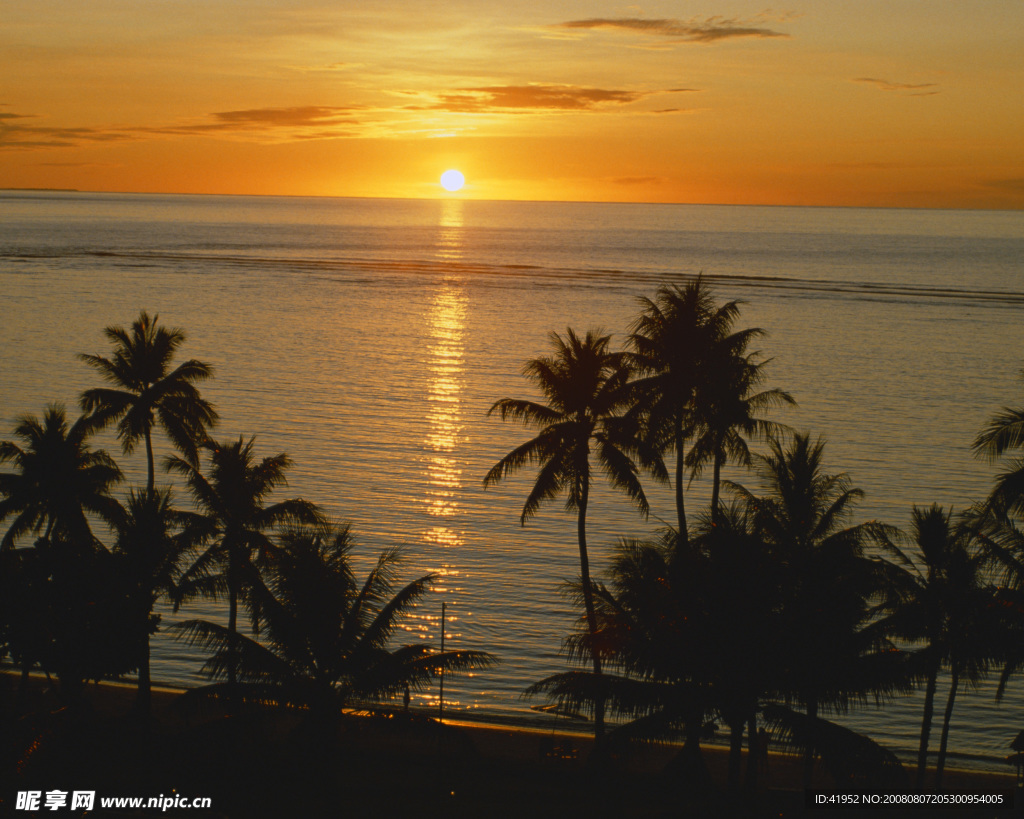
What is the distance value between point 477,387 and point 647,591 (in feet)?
197

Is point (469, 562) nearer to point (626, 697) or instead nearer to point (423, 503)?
point (423, 503)

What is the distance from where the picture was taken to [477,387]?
264ft

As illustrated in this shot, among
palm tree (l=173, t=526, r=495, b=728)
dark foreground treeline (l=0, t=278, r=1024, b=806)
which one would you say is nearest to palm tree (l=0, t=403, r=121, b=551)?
dark foreground treeline (l=0, t=278, r=1024, b=806)

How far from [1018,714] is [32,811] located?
29462mm

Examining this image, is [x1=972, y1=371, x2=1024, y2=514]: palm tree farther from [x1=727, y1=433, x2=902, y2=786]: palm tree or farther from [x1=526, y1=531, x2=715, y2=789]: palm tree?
[x1=526, y1=531, x2=715, y2=789]: palm tree

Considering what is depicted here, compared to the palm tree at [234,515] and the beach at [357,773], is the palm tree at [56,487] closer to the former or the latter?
the palm tree at [234,515]

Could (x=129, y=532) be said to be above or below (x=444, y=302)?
below

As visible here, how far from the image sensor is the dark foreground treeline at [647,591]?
64.6 ft

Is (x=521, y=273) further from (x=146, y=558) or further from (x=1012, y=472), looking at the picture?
(x=1012, y=472)

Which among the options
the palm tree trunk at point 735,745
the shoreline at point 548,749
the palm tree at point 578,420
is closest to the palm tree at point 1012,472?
the shoreline at point 548,749

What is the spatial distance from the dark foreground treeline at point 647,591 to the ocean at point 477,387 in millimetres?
9172

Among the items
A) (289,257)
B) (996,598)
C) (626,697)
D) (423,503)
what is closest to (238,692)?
(626,697)

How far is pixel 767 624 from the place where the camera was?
19453 millimetres

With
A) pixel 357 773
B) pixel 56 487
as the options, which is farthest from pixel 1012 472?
pixel 56 487
